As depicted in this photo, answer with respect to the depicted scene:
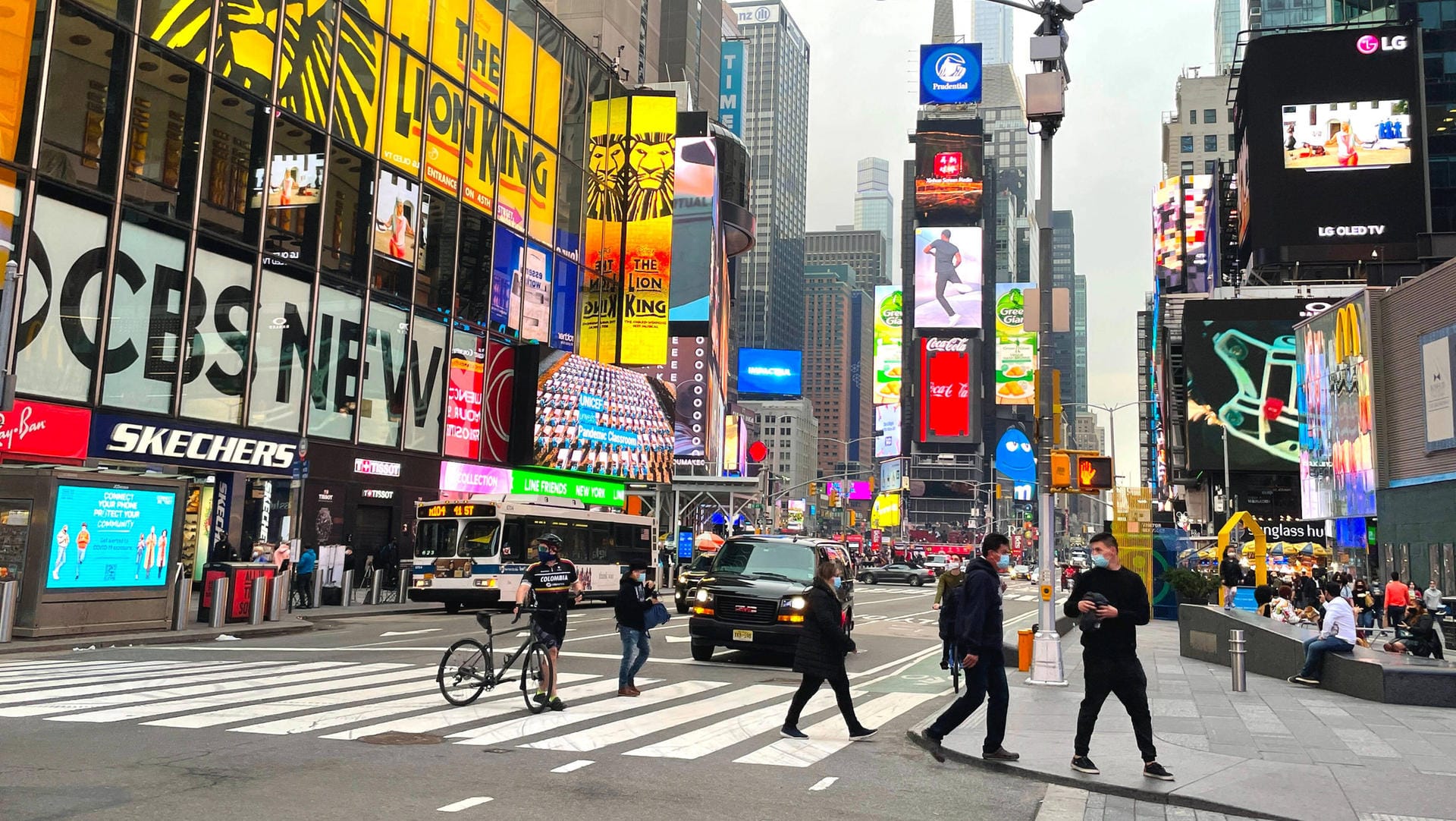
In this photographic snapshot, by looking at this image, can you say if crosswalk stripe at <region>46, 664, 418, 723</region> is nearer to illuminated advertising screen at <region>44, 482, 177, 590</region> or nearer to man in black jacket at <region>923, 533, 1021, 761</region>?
illuminated advertising screen at <region>44, 482, 177, 590</region>

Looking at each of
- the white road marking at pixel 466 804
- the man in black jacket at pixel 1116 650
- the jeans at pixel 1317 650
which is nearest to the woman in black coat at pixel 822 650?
the man in black jacket at pixel 1116 650

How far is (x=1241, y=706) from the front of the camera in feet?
44.9

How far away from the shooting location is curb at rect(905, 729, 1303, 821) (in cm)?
767

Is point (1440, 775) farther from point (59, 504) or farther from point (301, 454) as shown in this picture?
point (301, 454)

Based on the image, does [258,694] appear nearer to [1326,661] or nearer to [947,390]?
[1326,661]

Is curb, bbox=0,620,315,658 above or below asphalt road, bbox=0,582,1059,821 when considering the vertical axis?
below

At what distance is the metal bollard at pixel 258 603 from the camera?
23922mm

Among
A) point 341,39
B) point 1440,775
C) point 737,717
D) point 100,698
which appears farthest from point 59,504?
point 341,39

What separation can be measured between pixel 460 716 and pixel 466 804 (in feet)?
13.8

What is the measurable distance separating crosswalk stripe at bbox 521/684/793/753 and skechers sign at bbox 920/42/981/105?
14347cm

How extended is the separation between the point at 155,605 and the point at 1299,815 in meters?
20.4

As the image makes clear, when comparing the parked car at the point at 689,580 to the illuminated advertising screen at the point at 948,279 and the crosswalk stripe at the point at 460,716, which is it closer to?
the crosswalk stripe at the point at 460,716

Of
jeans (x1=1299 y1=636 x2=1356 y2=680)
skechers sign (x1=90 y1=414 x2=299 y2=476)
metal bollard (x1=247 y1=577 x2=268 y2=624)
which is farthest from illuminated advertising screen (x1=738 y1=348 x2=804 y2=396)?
jeans (x1=1299 y1=636 x2=1356 y2=680)

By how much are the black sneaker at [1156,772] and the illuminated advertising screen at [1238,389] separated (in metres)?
71.6
